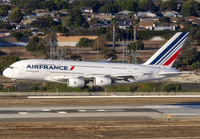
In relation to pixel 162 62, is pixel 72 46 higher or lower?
lower

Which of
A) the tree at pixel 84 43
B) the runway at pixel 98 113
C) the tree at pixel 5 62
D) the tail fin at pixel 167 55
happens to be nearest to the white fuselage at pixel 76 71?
the tail fin at pixel 167 55

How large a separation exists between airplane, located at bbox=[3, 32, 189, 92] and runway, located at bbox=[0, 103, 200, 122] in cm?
464

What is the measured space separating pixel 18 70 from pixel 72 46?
105893 mm

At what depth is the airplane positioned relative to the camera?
67.0m

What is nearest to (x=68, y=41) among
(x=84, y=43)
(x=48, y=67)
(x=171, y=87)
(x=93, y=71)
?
(x=84, y=43)

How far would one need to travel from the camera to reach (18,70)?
66812 millimetres

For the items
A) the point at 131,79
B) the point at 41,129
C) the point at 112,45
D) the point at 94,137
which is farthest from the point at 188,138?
the point at 112,45

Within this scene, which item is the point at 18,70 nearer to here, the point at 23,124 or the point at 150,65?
the point at 23,124

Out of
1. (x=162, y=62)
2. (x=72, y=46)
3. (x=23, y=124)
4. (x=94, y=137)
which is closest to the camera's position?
(x=94, y=137)

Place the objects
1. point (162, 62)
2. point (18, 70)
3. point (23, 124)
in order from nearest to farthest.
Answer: point (23, 124) → point (18, 70) → point (162, 62)

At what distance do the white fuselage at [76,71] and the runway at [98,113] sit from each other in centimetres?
501

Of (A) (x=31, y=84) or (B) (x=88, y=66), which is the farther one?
(A) (x=31, y=84)

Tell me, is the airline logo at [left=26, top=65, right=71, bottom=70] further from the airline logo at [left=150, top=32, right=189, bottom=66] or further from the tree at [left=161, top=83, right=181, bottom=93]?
the tree at [left=161, top=83, right=181, bottom=93]

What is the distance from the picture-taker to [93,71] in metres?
69.0
